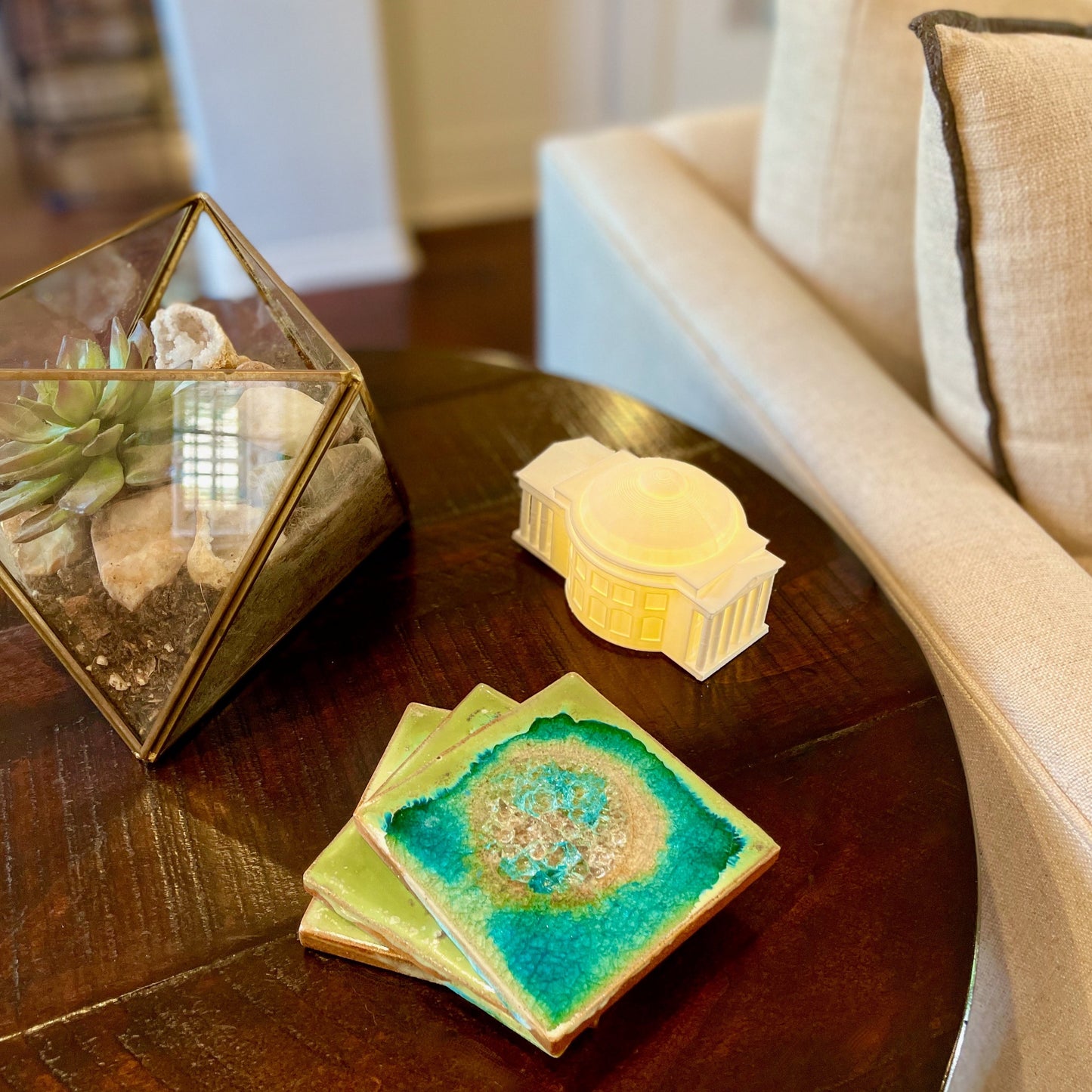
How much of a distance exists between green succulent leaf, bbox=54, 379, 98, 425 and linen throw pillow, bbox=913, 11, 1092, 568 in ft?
2.10

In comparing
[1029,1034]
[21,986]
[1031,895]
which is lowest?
[1029,1034]

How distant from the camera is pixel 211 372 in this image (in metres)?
0.57

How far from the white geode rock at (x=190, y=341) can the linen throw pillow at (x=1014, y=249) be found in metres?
0.56

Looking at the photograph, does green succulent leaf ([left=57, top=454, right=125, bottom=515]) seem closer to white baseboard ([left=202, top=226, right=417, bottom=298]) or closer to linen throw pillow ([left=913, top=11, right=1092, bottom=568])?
linen throw pillow ([left=913, top=11, right=1092, bottom=568])

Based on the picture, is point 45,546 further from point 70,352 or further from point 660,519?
point 660,519

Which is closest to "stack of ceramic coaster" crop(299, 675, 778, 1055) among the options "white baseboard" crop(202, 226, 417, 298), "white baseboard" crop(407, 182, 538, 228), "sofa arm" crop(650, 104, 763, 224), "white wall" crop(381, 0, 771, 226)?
"sofa arm" crop(650, 104, 763, 224)

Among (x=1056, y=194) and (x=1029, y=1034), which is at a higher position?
(x=1056, y=194)

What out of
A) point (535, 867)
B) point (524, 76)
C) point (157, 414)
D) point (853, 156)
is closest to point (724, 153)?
point (853, 156)

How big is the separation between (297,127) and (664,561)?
5.73 ft

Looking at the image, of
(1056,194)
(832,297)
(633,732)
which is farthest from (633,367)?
(633,732)

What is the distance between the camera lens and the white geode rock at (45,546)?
1.99 feet

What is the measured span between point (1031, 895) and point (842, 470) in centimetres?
36

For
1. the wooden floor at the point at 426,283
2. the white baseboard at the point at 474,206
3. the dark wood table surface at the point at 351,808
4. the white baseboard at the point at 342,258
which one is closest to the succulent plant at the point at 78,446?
the dark wood table surface at the point at 351,808

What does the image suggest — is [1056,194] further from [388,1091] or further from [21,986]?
[21,986]
